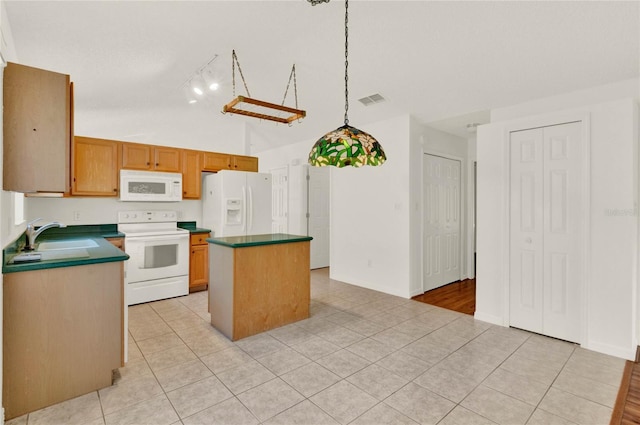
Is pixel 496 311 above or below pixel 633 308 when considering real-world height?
below

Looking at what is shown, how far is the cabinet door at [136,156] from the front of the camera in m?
4.30

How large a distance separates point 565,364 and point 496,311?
0.93 meters

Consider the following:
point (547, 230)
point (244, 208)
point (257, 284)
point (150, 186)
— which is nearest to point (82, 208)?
point (150, 186)

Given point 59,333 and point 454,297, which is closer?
point 59,333

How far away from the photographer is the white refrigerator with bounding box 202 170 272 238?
4742 millimetres

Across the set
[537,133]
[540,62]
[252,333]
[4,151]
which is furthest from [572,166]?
[4,151]

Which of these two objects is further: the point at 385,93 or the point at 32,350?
the point at 385,93

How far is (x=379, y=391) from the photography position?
2172 millimetres

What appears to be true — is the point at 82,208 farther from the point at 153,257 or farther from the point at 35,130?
the point at 35,130

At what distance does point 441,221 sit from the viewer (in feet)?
16.4

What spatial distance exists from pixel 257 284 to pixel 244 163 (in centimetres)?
296

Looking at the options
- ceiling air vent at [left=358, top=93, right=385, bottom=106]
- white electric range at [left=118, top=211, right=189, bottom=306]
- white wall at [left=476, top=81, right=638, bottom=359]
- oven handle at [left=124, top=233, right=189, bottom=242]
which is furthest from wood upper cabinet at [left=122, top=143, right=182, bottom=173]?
white wall at [left=476, top=81, right=638, bottom=359]

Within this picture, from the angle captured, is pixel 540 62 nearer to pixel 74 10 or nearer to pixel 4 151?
pixel 74 10

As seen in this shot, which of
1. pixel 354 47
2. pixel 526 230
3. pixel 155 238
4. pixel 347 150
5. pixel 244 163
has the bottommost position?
pixel 155 238
